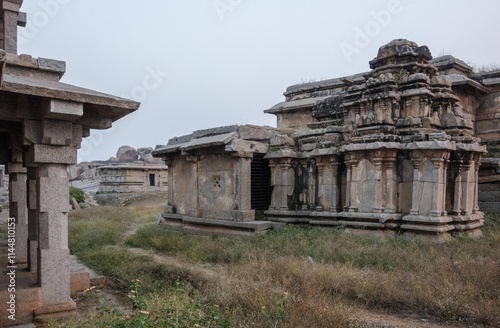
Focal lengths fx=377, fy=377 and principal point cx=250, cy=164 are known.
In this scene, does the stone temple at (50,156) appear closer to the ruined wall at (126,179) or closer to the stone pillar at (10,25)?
the stone pillar at (10,25)

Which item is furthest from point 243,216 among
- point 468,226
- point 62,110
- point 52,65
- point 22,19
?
point 22,19

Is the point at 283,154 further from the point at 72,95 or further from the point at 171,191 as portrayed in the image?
the point at 72,95

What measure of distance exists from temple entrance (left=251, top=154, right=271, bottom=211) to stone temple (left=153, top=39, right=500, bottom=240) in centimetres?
3

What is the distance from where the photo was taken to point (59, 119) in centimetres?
446

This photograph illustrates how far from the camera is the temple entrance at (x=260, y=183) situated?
36.7ft

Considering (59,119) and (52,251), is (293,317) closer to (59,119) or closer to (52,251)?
(52,251)

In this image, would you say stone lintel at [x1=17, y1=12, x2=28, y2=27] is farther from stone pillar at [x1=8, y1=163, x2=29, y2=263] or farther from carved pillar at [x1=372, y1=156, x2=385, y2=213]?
carved pillar at [x1=372, y1=156, x2=385, y2=213]

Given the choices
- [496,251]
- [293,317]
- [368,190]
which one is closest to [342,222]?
[368,190]


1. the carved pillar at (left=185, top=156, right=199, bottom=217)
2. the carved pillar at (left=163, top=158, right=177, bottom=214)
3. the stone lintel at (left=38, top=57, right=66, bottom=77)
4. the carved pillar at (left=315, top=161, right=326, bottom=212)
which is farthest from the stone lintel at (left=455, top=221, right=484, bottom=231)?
the stone lintel at (left=38, top=57, right=66, bottom=77)

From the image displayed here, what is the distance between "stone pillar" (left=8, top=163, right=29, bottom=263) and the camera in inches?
279

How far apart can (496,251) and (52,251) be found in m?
7.07

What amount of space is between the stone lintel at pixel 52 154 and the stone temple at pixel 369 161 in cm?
540

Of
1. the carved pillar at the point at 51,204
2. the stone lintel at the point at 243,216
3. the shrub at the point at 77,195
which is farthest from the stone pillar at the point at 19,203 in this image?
the shrub at the point at 77,195

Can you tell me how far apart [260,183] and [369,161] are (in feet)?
12.4
